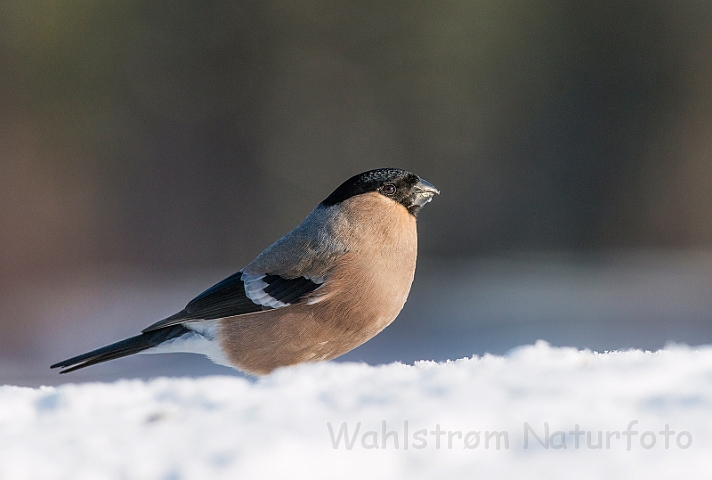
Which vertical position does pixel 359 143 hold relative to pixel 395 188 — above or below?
above

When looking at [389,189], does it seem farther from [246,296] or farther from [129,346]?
[129,346]

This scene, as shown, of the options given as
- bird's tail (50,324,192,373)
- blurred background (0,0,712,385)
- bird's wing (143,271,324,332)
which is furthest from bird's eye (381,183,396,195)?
blurred background (0,0,712,385)

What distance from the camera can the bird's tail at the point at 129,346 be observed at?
10.1ft

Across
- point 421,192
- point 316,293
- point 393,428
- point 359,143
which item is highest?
point 359,143

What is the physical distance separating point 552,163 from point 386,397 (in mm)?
11135

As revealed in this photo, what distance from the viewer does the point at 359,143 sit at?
1187cm

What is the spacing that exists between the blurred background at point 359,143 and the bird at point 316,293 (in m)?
5.98

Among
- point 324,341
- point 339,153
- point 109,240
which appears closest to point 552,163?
point 339,153

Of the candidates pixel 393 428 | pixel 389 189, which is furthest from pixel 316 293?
pixel 393 428

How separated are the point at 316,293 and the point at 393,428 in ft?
5.49

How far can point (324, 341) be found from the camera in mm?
2799

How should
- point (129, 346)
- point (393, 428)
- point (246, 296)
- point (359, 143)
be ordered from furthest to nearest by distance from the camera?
point (359, 143) < point (129, 346) < point (246, 296) < point (393, 428)

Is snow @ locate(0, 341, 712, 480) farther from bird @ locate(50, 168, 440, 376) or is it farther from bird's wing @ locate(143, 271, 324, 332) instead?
bird's wing @ locate(143, 271, 324, 332)

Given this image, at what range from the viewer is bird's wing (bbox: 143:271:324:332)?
2.94 m
